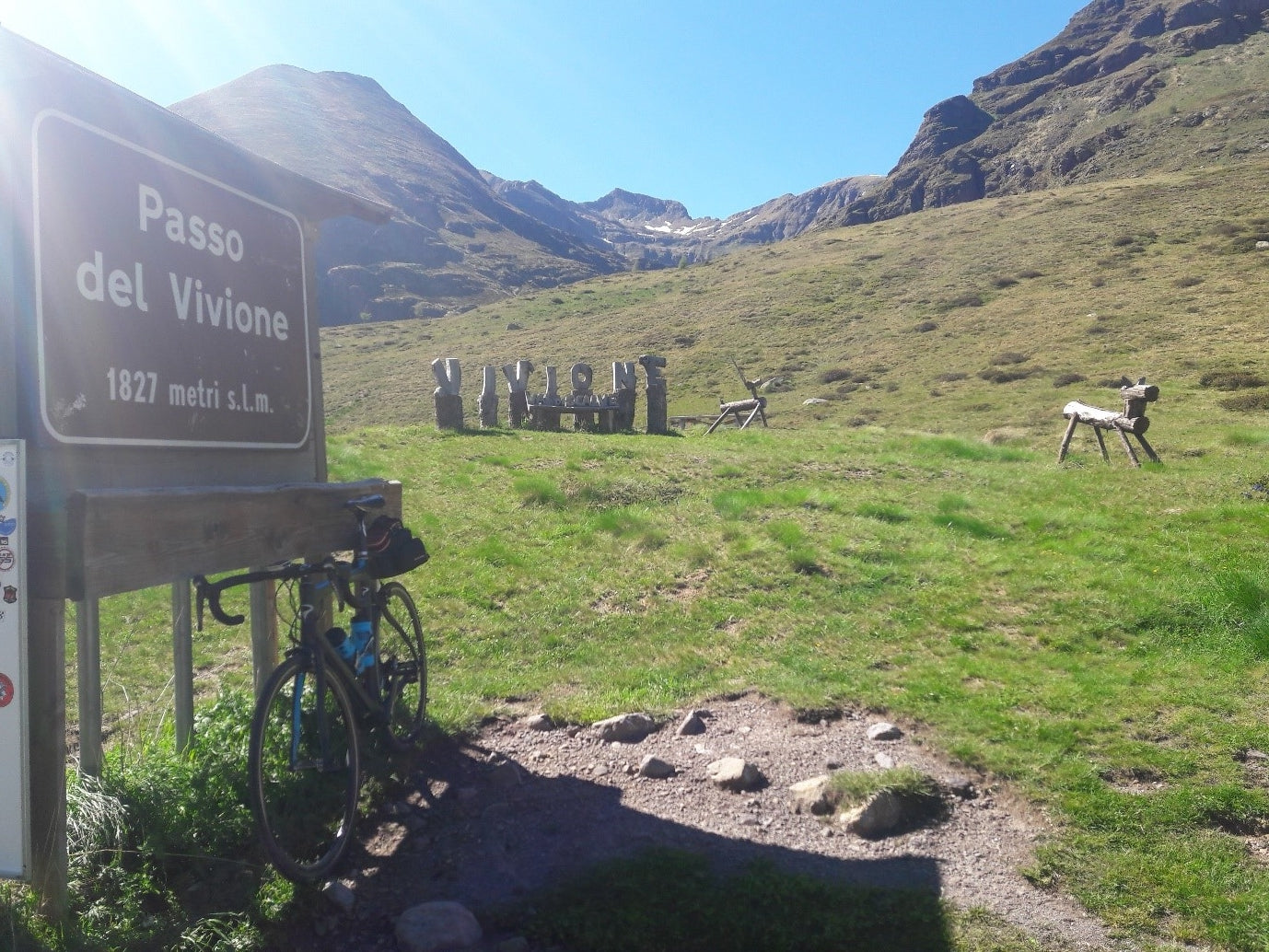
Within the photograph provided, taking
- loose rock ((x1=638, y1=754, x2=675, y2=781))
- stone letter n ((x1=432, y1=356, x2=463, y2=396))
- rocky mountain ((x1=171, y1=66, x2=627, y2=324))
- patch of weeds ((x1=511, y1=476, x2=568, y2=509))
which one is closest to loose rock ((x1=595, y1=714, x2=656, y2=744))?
loose rock ((x1=638, y1=754, x2=675, y2=781))

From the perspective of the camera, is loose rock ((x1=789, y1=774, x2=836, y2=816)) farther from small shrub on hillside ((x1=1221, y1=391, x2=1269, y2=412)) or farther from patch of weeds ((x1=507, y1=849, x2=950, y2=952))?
small shrub on hillside ((x1=1221, y1=391, x2=1269, y2=412))

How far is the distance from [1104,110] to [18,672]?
13254cm

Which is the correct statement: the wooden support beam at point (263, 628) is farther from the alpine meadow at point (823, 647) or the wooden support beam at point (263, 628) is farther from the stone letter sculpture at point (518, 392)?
the stone letter sculpture at point (518, 392)

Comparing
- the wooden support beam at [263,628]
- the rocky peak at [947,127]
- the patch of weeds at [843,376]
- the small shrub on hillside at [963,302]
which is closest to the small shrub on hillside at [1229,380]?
the patch of weeds at [843,376]

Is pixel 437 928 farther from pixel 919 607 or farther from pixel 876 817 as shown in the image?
pixel 919 607

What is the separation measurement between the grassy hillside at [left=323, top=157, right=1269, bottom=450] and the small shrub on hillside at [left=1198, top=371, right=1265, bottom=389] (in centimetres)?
36

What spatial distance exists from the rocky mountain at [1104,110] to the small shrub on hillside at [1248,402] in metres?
57.5

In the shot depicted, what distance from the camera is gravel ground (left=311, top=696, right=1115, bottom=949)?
11.4 feet

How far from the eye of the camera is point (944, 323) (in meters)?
41.5

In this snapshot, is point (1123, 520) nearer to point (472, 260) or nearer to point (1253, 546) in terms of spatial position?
point (1253, 546)

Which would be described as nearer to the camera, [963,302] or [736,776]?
[736,776]

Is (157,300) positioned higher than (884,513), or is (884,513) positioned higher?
(157,300)

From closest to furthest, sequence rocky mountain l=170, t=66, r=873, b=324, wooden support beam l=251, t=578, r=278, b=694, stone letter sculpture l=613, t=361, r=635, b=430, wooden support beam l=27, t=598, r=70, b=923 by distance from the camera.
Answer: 1. wooden support beam l=27, t=598, r=70, b=923
2. wooden support beam l=251, t=578, r=278, b=694
3. stone letter sculpture l=613, t=361, r=635, b=430
4. rocky mountain l=170, t=66, r=873, b=324

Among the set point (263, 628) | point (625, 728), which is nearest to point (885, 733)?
point (625, 728)
